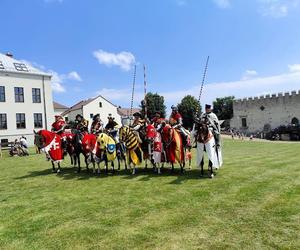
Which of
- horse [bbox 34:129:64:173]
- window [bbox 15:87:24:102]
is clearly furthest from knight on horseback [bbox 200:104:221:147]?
window [bbox 15:87:24:102]

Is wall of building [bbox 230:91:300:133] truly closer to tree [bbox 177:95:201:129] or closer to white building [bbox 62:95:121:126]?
tree [bbox 177:95:201:129]

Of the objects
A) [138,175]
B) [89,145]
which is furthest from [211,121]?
[89,145]

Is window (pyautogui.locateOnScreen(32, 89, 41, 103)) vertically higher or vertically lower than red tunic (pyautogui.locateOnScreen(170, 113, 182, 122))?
higher

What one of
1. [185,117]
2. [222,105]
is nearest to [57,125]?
[185,117]

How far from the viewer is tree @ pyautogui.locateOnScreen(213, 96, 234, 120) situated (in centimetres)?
9228

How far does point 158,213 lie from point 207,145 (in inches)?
154

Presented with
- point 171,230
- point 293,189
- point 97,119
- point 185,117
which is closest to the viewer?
point 171,230

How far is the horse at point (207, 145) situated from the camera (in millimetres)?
9695

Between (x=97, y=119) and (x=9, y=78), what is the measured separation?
3088 cm

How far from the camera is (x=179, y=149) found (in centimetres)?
1067

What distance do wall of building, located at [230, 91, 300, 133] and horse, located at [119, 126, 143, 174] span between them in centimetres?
4765

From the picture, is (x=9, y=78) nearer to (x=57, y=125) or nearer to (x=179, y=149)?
(x=57, y=125)

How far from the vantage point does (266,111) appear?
2235 inches

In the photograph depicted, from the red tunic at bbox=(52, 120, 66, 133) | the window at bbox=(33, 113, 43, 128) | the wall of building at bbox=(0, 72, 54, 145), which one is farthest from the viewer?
the window at bbox=(33, 113, 43, 128)
